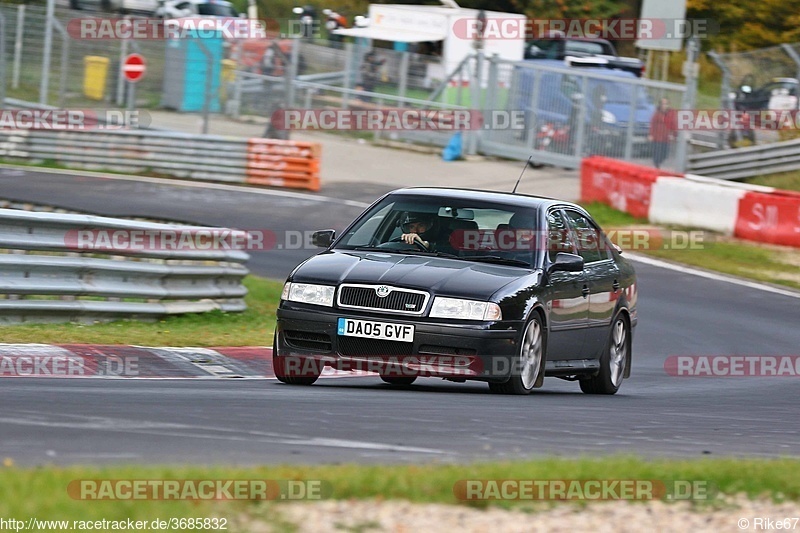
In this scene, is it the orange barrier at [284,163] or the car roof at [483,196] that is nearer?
the car roof at [483,196]

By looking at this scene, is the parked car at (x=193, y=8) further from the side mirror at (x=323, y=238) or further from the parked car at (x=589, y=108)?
the side mirror at (x=323, y=238)

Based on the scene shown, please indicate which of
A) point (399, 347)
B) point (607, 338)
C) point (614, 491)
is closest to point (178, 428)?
point (614, 491)

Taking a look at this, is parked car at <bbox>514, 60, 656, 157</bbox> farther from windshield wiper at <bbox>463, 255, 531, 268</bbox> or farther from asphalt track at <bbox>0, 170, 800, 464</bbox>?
windshield wiper at <bbox>463, 255, 531, 268</bbox>

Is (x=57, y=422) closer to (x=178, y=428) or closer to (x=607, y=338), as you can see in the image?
(x=178, y=428)

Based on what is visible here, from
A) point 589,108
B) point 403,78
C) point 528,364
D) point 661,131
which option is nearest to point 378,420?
point 528,364

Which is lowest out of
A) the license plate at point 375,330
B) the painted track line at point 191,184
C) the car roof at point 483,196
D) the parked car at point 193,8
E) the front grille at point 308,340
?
the painted track line at point 191,184

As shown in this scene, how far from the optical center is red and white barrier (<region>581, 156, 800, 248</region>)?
23.1 meters

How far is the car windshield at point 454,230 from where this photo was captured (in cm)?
1004

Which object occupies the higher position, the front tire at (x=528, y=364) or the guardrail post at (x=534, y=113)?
the guardrail post at (x=534, y=113)

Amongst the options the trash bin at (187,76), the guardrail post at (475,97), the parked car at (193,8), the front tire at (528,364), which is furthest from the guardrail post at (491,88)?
the front tire at (528,364)

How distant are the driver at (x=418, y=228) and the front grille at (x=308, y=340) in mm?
1182

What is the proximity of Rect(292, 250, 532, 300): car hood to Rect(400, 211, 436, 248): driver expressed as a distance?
11.0 inches

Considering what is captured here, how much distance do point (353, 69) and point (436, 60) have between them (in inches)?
83.1

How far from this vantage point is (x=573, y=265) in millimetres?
10156
